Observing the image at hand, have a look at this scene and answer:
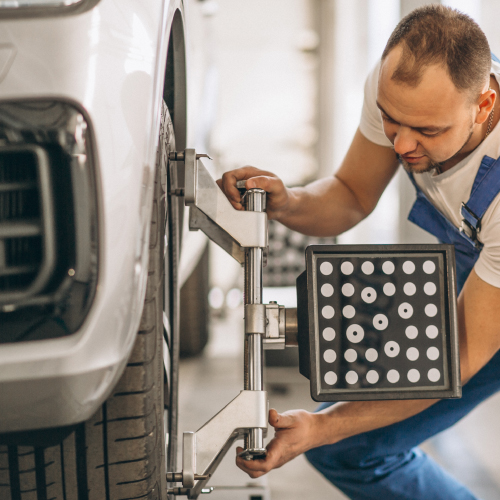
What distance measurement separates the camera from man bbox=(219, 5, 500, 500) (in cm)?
80

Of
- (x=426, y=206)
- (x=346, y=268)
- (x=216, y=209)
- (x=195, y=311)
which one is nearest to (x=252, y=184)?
(x=216, y=209)

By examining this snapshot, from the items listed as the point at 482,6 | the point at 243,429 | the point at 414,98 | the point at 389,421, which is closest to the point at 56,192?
the point at 243,429

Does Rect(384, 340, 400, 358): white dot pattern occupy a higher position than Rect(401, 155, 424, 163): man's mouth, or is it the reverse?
Rect(401, 155, 424, 163): man's mouth

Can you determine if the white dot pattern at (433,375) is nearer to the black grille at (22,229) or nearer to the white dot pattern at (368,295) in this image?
the white dot pattern at (368,295)

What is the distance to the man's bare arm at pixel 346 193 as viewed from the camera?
1.08 m

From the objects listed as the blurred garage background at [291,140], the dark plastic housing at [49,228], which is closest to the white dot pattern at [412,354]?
the dark plastic housing at [49,228]

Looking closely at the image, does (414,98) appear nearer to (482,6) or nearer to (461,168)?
(461,168)

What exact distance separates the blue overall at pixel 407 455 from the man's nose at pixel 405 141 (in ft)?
0.79

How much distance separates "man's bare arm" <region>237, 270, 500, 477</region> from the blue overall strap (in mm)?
105

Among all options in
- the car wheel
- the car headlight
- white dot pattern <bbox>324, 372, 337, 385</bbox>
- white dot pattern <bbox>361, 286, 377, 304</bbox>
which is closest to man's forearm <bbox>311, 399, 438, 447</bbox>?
white dot pattern <bbox>324, 372, 337, 385</bbox>

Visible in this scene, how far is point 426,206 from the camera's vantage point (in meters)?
1.14

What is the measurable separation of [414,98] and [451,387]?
0.46 m

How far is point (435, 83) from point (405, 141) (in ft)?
0.35

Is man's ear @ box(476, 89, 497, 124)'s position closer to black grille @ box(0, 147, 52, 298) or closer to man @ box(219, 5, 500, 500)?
man @ box(219, 5, 500, 500)
